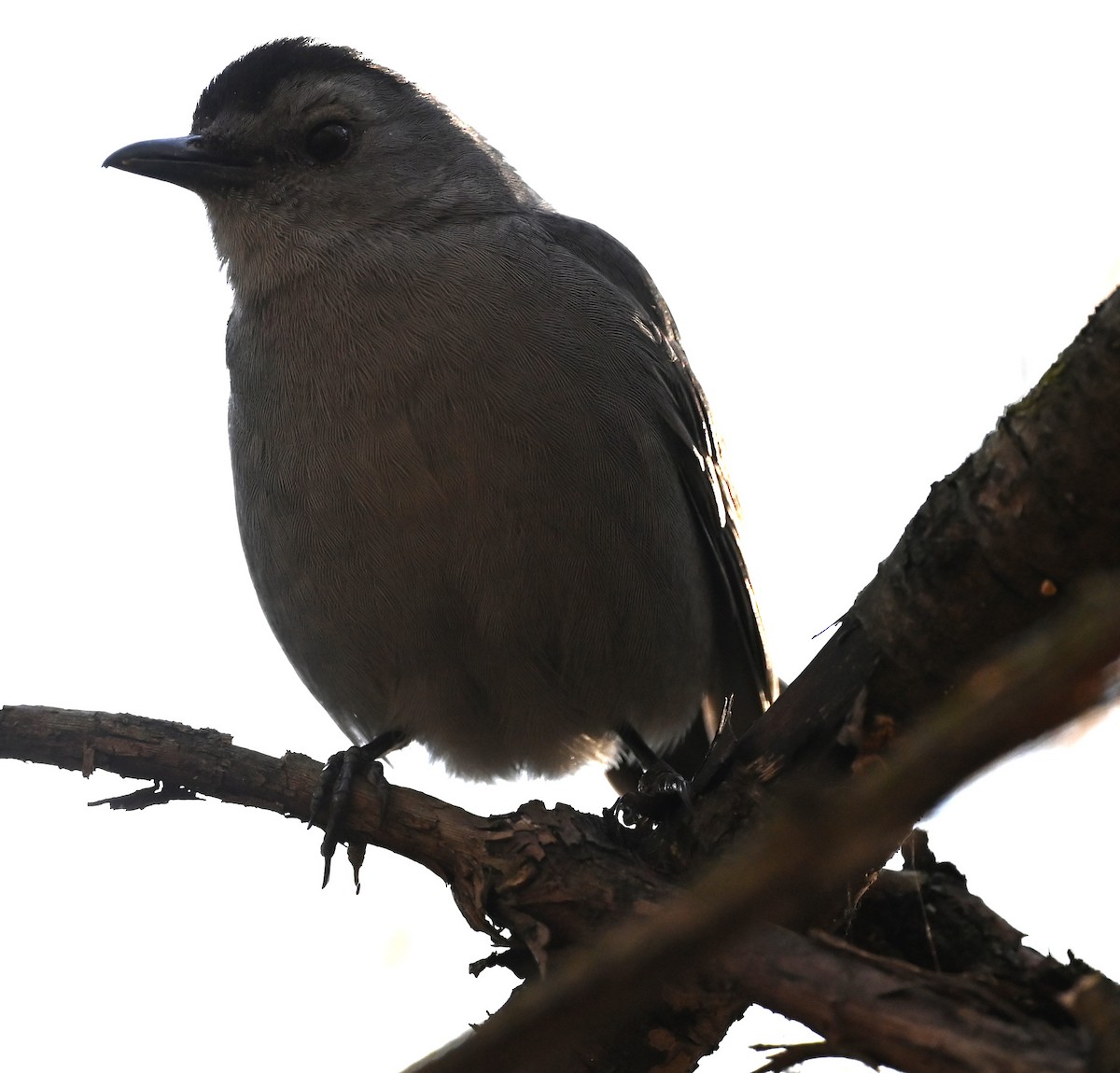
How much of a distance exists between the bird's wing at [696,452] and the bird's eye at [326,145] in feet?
3.68

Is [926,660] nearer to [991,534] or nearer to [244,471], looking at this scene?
[991,534]

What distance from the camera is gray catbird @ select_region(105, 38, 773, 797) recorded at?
5.64 m

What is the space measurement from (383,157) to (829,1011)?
17.2 feet

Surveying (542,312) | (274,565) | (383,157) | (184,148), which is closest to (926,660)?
(542,312)

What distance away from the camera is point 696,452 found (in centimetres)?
647

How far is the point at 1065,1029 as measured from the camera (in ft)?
9.95

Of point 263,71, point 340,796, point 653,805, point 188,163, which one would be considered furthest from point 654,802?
point 263,71

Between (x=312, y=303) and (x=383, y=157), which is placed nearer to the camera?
(x=312, y=303)

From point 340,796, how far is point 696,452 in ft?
8.23

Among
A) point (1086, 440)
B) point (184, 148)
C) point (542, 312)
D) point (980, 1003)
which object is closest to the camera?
point (980, 1003)

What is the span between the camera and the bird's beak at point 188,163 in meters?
6.94

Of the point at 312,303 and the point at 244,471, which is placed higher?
the point at 312,303

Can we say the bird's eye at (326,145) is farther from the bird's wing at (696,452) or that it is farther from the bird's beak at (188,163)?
the bird's wing at (696,452)

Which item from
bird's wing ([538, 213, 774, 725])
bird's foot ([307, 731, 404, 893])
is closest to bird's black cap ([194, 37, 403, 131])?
bird's wing ([538, 213, 774, 725])
